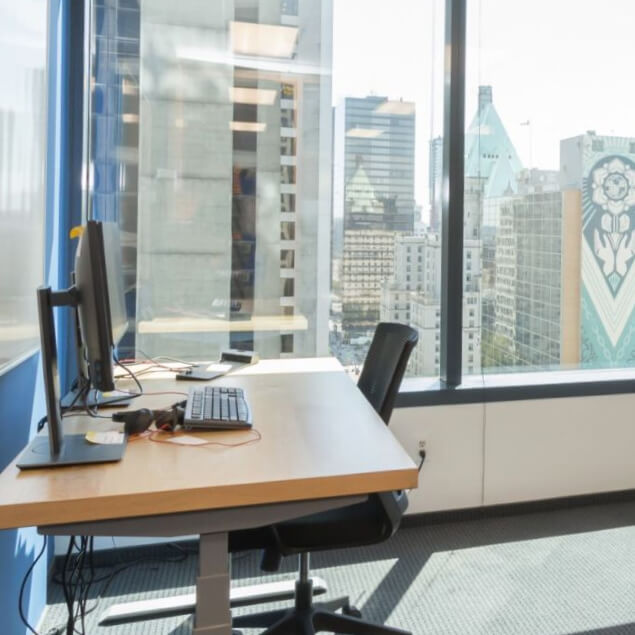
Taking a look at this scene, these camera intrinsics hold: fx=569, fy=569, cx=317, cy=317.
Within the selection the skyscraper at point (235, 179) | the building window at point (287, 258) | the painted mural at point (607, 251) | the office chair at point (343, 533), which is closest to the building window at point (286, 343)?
the skyscraper at point (235, 179)

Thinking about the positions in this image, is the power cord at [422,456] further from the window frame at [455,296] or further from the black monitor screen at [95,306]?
the black monitor screen at [95,306]

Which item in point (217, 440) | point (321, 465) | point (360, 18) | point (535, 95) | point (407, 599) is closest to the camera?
point (321, 465)

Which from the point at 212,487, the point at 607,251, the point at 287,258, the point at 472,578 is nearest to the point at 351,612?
the point at 472,578

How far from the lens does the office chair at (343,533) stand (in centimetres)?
152

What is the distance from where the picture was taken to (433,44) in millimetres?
2773

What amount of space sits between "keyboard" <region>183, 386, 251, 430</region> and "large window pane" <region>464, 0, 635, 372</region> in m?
1.62

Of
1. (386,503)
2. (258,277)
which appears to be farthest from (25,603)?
(258,277)

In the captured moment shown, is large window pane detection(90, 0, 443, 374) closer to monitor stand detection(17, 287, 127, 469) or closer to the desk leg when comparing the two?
monitor stand detection(17, 287, 127, 469)

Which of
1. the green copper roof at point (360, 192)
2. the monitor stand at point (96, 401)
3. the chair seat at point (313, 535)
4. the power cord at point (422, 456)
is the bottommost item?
the power cord at point (422, 456)

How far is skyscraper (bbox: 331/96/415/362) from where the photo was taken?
2.70 meters

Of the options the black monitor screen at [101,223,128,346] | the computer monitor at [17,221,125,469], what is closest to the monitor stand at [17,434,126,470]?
the computer monitor at [17,221,125,469]

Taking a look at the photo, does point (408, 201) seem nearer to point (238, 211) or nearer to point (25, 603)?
point (238, 211)

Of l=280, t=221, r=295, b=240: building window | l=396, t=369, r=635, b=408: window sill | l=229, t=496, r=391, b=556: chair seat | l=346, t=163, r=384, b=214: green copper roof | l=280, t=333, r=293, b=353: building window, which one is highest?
l=346, t=163, r=384, b=214: green copper roof

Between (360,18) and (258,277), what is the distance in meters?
1.31
